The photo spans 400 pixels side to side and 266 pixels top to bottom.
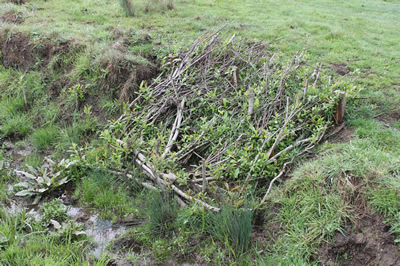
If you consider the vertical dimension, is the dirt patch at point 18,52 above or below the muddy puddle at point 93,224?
above

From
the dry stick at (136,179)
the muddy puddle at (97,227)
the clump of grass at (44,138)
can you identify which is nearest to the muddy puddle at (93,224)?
the muddy puddle at (97,227)

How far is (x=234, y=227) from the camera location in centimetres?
319

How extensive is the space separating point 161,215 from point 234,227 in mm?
859

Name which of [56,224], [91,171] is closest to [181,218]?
[56,224]

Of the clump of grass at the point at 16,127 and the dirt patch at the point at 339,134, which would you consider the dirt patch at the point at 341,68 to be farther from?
the clump of grass at the point at 16,127

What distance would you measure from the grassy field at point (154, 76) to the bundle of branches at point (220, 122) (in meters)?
0.28

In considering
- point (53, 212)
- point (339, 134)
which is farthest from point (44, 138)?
point (339, 134)

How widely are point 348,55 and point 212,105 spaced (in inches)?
152

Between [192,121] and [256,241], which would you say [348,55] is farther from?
[256,241]

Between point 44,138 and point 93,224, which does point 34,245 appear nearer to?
point 93,224

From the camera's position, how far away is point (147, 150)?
169 inches

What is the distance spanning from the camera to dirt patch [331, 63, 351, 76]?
6.16m

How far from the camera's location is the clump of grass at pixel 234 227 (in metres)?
3.19

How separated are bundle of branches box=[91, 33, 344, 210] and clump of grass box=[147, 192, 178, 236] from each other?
211 mm
